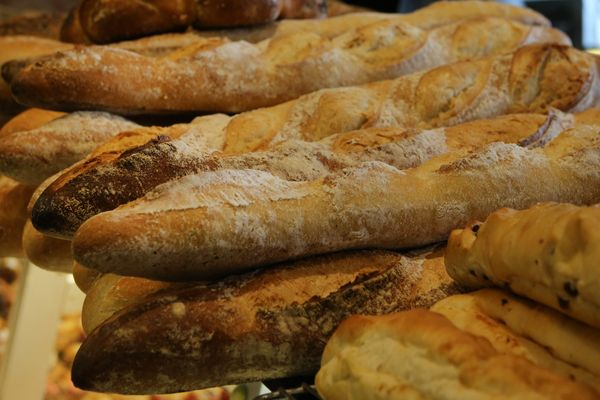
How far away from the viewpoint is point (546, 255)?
67 cm

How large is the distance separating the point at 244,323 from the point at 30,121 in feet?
3.07

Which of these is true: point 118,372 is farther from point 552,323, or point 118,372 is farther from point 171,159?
point 552,323

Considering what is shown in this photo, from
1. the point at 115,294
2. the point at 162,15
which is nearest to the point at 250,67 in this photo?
the point at 162,15

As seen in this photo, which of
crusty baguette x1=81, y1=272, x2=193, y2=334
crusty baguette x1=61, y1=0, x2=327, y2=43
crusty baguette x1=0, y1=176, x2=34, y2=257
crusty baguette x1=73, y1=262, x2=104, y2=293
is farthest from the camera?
crusty baguette x1=61, y1=0, x2=327, y2=43

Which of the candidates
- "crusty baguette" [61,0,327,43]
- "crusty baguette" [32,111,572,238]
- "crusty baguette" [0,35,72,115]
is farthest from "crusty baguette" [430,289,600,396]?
"crusty baguette" [0,35,72,115]

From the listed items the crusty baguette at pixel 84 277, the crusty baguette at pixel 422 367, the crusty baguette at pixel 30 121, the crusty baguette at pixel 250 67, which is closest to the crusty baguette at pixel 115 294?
the crusty baguette at pixel 84 277

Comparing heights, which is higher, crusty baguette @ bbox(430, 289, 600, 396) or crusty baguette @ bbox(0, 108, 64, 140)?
crusty baguette @ bbox(430, 289, 600, 396)

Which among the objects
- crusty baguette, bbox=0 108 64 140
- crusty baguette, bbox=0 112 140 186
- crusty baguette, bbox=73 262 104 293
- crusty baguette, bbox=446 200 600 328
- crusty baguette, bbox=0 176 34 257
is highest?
crusty baguette, bbox=446 200 600 328

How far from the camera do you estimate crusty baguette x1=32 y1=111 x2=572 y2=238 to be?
0.96 meters

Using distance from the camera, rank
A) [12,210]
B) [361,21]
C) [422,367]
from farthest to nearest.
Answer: [361,21]
[12,210]
[422,367]

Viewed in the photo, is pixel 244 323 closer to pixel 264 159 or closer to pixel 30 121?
pixel 264 159

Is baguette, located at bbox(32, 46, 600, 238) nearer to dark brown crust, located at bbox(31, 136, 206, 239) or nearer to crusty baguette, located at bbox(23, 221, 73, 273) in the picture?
dark brown crust, located at bbox(31, 136, 206, 239)

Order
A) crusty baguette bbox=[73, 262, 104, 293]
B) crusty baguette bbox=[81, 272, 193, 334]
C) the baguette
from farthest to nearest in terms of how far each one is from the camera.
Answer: the baguette, crusty baguette bbox=[73, 262, 104, 293], crusty baguette bbox=[81, 272, 193, 334]

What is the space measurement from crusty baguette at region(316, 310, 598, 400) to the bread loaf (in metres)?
1.19
